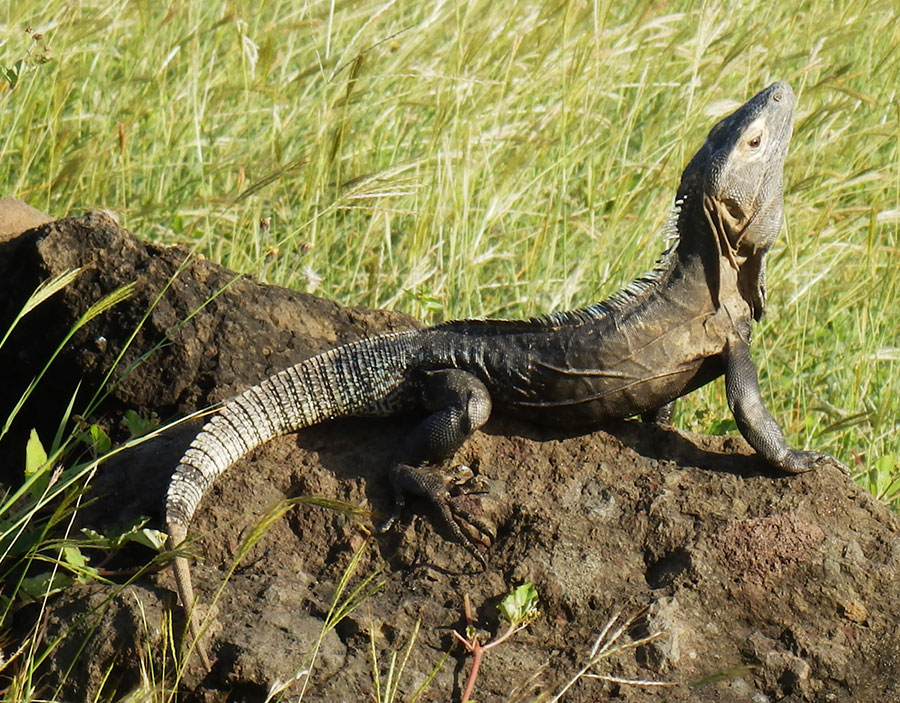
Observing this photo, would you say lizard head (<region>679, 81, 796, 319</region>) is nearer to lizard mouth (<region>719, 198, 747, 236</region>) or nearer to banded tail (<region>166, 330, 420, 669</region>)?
lizard mouth (<region>719, 198, 747, 236</region>)

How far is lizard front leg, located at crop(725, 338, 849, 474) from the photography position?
429cm

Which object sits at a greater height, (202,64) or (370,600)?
(202,64)

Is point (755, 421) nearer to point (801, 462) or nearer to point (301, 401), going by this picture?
point (801, 462)

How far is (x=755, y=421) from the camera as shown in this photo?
443 centimetres

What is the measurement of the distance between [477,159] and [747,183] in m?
2.37

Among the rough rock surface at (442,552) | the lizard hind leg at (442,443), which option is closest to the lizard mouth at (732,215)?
the rough rock surface at (442,552)

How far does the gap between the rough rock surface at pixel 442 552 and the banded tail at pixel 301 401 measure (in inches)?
3.7

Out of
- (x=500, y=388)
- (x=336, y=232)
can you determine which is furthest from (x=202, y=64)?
(x=500, y=388)

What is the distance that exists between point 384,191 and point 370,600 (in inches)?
105

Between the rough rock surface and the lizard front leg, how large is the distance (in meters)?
0.07

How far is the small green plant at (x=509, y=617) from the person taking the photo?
3617mm

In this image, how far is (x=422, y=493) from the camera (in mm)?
4250

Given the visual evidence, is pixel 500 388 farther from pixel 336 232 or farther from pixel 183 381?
pixel 336 232

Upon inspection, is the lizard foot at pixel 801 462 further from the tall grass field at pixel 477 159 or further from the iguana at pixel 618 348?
the tall grass field at pixel 477 159
